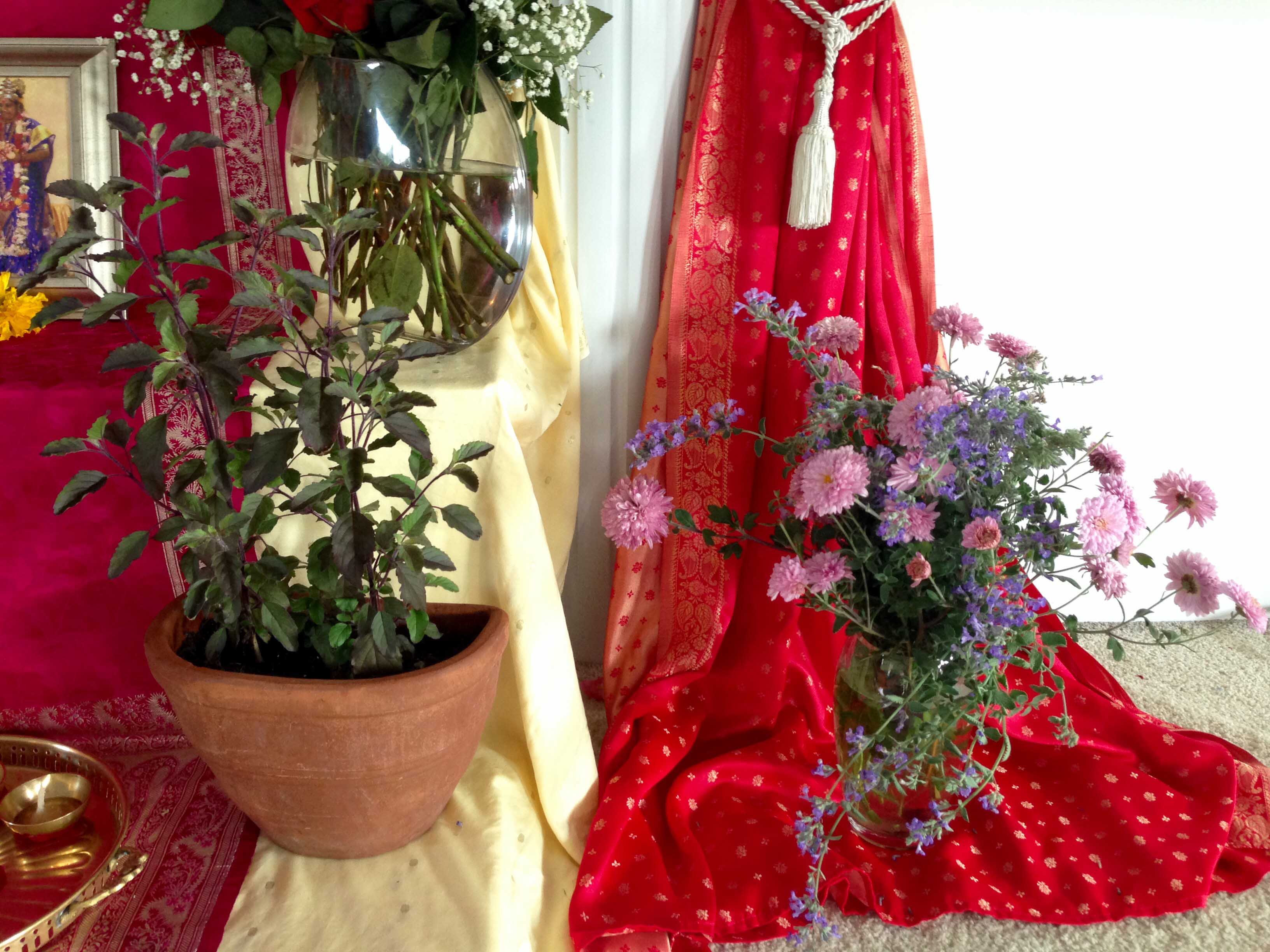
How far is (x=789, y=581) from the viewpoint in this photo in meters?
1.04

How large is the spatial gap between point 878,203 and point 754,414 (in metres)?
0.39

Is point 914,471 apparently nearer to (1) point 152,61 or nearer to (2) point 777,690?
(2) point 777,690

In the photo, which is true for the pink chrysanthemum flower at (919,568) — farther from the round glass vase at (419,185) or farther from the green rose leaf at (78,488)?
the green rose leaf at (78,488)

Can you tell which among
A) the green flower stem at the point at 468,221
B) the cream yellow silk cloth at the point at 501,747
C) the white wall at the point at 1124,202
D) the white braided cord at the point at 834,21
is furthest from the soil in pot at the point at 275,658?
the white wall at the point at 1124,202

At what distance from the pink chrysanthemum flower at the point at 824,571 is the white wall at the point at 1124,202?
2.53ft

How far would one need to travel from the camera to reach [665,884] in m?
1.14

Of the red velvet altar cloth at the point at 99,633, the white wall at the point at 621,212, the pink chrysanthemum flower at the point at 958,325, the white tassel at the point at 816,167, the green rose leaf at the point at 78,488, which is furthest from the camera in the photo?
the white wall at the point at 621,212

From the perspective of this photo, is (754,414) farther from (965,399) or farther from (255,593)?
(255,593)

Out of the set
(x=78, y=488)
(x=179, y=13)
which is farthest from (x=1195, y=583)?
(x=179, y=13)

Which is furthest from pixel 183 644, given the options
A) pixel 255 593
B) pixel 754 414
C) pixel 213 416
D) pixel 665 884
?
pixel 754 414

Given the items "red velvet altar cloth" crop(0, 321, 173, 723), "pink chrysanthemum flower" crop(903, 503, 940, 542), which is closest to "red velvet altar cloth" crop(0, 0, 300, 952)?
"red velvet altar cloth" crop(0, 321, 173, 723)

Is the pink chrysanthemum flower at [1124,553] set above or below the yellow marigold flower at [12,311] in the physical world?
below

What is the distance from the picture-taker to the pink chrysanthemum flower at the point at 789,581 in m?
1.03

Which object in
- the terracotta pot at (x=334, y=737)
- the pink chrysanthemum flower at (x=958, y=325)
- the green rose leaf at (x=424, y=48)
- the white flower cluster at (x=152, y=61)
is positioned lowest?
the terracotta pot at (x=334, y=737)
